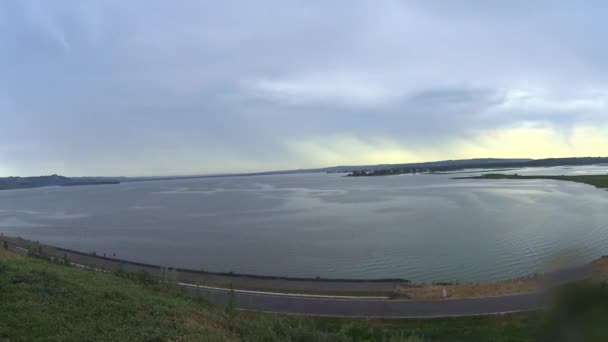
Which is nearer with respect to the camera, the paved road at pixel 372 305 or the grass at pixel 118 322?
the grass at pixel 118 322

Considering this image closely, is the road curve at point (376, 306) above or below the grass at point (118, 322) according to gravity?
below

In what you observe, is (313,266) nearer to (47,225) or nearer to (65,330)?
(65,330)

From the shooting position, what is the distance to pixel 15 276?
9.26 meters

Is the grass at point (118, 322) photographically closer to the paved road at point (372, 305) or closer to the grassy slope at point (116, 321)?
the grassy slope at point (116, 321)

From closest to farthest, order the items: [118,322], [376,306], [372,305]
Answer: [118,322], [376,306], [372,305]

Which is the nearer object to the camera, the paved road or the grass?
the grass

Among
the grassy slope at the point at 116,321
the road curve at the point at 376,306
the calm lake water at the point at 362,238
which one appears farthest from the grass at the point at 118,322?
the calm lake water at the point at 362,238

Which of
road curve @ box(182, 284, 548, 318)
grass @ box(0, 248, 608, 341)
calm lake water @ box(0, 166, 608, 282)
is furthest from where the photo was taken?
calm lake water @ box(0, 166, 608, 282)

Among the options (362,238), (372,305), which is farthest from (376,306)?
(362,238)

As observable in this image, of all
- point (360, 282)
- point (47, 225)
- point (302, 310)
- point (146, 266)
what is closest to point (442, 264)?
point (360, 282)

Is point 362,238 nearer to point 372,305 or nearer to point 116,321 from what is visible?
point 372,305

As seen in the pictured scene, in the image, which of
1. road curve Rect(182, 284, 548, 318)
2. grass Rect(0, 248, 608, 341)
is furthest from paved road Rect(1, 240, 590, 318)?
grass Rect(0, 248, 608, 341)

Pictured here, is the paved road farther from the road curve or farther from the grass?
the grass

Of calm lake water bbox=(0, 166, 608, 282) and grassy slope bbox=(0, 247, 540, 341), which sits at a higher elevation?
grassy slope bbox=(0, 247, 540, 341)
